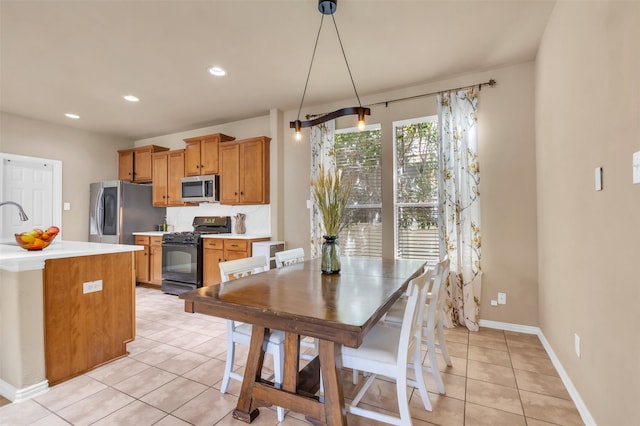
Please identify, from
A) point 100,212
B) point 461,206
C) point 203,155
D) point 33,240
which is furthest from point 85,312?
point 461,206

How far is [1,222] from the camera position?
4375 millimetres

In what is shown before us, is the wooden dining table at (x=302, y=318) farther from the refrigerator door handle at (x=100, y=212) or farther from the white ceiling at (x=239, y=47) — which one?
the refrigerator door handle at (x=100, y=212)

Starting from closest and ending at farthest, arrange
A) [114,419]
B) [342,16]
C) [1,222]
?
1. [114,419]
2. [342,16]
3. [1,222]

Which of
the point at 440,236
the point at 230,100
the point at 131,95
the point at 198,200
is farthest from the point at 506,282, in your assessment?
the point at 131,95

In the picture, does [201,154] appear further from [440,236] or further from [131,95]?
[440,236]

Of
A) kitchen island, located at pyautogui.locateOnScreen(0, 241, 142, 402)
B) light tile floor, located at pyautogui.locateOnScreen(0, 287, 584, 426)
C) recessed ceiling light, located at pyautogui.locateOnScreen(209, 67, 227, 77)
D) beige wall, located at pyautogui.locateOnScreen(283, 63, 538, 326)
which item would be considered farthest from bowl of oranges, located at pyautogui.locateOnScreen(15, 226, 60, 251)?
beige wall, located at pyautogui.locateOnScreen(283, 63, 538, 326)

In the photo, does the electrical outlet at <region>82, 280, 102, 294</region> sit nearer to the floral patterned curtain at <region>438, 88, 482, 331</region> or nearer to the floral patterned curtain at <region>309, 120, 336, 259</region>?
the floral patterned curtain at <region>309, 120, 336, 259</region>

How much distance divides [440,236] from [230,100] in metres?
3.16

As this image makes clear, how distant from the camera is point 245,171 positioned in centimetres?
453

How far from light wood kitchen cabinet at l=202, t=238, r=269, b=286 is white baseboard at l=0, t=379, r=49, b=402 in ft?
7.68

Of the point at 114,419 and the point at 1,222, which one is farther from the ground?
the point at 1,222

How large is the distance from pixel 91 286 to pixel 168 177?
3182mm

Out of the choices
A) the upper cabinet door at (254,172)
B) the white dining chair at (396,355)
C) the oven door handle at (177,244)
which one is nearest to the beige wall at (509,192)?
the white dining chair at (396,355)

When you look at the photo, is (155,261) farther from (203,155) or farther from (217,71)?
(217,71)
